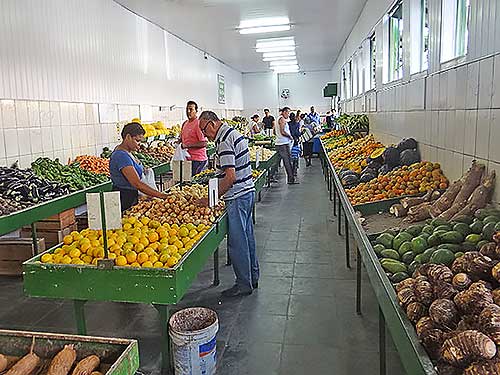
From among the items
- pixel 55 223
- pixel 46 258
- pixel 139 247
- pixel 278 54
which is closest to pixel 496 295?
pixel 139 247

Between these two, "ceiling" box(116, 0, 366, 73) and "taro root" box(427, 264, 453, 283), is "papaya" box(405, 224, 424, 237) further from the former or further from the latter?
"ceiling" box(116, 0, 366, 73)

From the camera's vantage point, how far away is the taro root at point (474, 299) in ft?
5.75

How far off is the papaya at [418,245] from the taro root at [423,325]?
3.06 ft

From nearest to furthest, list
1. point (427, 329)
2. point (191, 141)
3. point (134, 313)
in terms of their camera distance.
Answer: point (427, 329), point (134, 313), point (191, 141)

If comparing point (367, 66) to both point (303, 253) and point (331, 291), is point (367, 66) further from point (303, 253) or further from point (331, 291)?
point (331, 291)

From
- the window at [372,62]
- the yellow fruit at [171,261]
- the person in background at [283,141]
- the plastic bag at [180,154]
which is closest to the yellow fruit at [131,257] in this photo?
the yellow fruit at [171,261]

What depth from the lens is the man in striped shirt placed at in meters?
4.29

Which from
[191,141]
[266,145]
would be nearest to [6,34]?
[191,141]

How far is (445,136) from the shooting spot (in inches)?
167

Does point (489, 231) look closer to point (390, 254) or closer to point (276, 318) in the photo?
point (390, 254)

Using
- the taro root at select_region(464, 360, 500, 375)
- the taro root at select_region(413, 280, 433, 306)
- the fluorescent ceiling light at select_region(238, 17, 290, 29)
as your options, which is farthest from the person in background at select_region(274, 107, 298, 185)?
the taro root at select_region(464, 360, 500, 375)

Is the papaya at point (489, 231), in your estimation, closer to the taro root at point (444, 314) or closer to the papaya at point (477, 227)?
the papaya at point (477, 227)

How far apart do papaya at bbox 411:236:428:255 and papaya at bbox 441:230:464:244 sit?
11cm

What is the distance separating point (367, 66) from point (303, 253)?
5.97 metres
